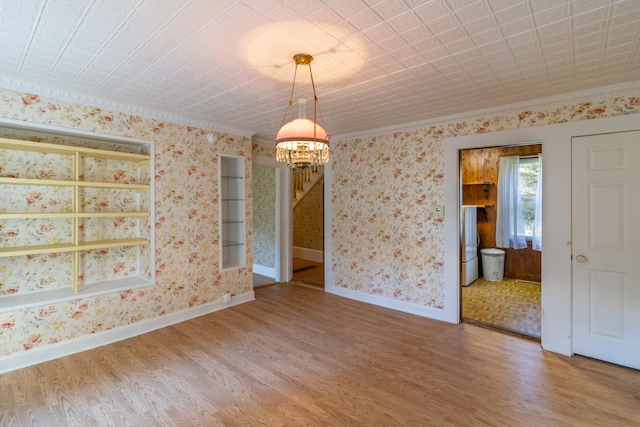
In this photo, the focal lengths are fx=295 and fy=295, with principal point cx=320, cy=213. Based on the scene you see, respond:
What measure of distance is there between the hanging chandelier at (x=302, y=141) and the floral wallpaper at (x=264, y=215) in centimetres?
367

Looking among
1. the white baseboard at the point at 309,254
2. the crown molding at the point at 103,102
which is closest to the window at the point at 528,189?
the white baseboard at the point at 309,254

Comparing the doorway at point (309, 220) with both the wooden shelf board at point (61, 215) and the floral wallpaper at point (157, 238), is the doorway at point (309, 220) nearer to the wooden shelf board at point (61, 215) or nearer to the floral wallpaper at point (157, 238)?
the floral wallpaper at point (157, 238)

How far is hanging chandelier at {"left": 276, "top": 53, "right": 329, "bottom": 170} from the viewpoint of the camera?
194 cm

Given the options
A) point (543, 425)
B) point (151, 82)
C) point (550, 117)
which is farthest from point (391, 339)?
point (151, 82)

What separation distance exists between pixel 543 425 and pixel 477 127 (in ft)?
9.31

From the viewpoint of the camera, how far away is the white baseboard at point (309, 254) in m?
7.28

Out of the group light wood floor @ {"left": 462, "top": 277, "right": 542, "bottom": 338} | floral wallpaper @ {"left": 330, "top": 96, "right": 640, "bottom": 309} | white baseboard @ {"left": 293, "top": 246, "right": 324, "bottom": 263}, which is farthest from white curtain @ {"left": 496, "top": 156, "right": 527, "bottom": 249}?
white baseboard @ {"left": 293, "top": 246, "right": 324, "bottom": 263}

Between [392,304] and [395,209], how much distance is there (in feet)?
4.37

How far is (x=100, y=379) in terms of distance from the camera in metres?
2.46

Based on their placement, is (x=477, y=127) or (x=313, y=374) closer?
(x=313, y=374)

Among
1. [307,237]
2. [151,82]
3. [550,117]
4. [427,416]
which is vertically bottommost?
[427,416]

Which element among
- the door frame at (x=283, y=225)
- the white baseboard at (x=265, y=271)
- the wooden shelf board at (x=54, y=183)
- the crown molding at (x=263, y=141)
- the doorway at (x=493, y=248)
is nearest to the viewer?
the wooden shelf board at (x=54, y=183)

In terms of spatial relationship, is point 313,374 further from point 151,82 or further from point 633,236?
point 633,236

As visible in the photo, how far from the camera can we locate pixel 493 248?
18.9 feet
